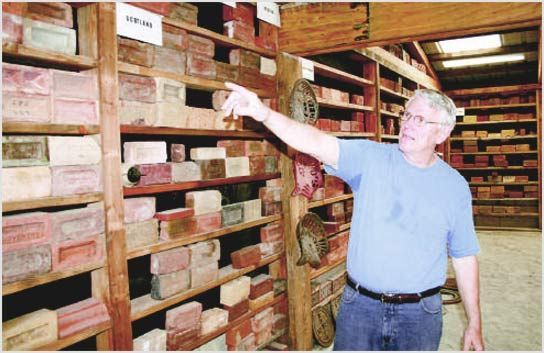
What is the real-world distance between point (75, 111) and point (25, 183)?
40 centimetres

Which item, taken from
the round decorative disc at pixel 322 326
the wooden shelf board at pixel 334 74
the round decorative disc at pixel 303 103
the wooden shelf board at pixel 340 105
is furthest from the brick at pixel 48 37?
the round decorative disc at pixel 322 326

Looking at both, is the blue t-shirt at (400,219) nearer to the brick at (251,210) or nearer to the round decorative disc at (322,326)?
the brick at (251,210)

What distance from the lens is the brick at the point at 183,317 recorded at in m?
2.47

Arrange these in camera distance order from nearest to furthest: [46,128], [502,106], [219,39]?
[46,128], [219,39], [502,106]

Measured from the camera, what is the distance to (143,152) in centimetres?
232

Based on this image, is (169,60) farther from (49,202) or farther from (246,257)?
(246,257)

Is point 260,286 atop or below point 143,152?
below

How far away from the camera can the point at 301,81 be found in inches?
131

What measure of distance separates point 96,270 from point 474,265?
188 centimetres

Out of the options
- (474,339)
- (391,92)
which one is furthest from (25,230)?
(391,92)

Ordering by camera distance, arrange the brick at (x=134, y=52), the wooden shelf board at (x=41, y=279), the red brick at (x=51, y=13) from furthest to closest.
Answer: the brick at (x=134, y=52)
the red brick at (x=51, y=13)
the wooden shelf board at (x=41, y=279)

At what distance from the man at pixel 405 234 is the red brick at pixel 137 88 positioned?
586 mm

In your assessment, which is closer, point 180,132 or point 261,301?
point 180,132

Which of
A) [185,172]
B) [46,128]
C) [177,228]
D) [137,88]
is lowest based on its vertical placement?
[177,228]
